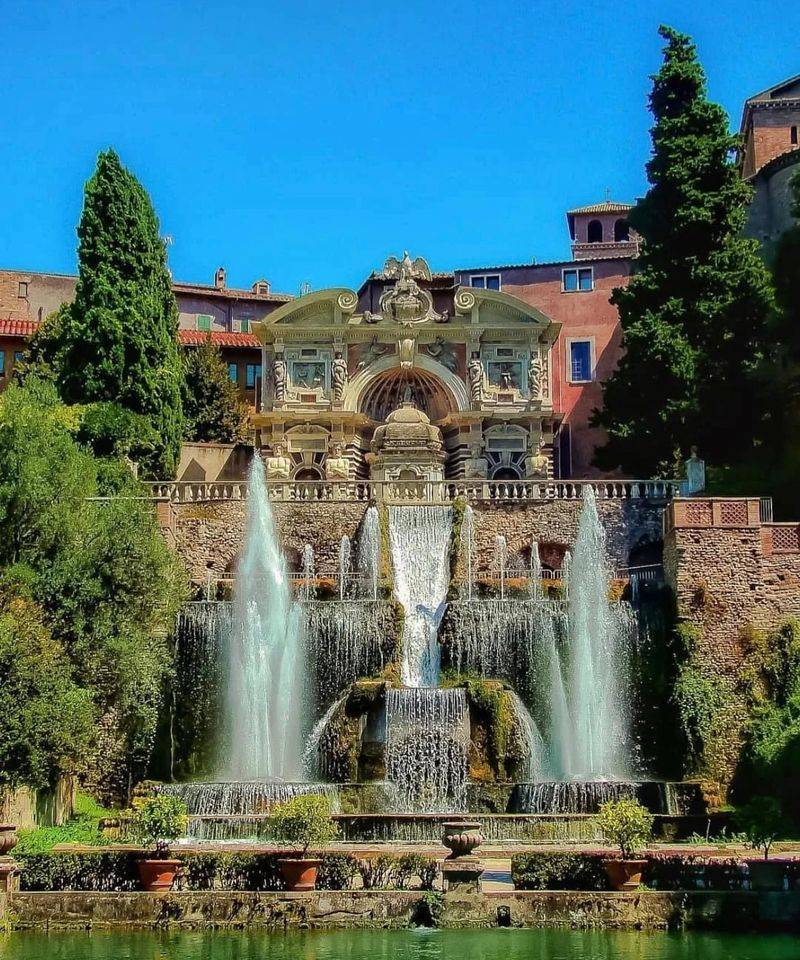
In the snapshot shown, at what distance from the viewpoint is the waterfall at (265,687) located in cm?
2912

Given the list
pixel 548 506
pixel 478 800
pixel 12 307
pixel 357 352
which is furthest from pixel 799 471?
pixel 12 307

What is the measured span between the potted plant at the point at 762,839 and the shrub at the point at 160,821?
23.9 feet

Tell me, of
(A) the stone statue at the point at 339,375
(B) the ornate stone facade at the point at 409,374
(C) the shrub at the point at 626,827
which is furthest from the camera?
(A) the stone statue at the point at 339,375

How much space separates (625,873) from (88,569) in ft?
45.1

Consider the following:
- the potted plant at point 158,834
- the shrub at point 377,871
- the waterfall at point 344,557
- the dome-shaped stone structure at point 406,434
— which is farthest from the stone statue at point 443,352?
the shrub at point 377,871

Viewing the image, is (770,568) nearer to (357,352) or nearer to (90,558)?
(90,558)

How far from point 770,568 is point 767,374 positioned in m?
8.25

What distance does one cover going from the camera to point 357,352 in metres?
46.4

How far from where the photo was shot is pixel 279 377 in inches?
1809

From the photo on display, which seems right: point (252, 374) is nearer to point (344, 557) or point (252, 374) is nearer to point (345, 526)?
point (345, 526)

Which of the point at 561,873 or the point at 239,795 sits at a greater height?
the point at 239,795

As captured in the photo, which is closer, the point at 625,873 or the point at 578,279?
the point at 625,873

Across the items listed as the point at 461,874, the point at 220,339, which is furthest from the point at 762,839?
the point at 220,339

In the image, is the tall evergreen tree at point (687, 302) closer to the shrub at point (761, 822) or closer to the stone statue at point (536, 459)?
the stone statue at point (536, 459)
